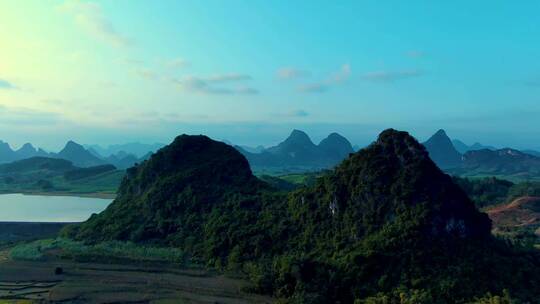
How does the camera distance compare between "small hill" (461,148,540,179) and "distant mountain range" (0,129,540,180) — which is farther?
"distant mountain range" (0,129,540,180)

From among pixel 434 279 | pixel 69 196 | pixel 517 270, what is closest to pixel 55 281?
pixel 434 279

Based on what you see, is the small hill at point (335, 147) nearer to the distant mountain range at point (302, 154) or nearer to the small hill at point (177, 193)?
the distant mountain range at point (302, 154)

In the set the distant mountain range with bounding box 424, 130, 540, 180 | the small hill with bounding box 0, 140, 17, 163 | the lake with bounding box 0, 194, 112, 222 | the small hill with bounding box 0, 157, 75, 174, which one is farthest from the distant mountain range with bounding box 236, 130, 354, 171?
the lake with bounding box 0, 194, 112, 222

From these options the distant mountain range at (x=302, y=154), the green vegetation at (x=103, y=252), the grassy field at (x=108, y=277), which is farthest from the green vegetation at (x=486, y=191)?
the distant mountain range at (x=302, y=154)

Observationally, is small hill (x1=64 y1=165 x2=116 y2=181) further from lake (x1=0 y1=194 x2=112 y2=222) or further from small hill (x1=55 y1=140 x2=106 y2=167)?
small hill (x1=55 y1=140 x2=106 y2=167)

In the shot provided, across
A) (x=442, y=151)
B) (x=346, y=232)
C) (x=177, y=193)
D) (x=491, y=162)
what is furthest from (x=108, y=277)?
(x=442, y=151)

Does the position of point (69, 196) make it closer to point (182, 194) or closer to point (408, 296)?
point (182, 194)
